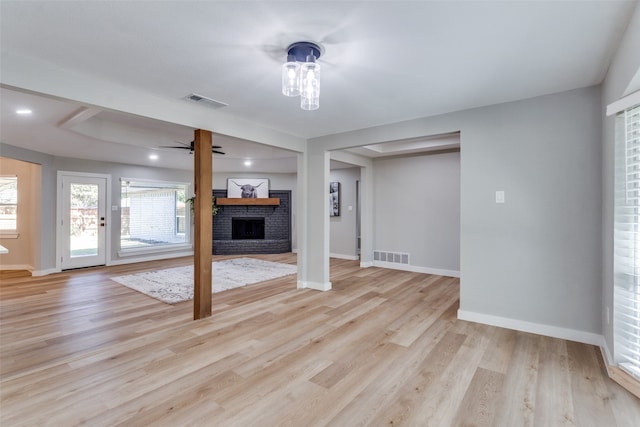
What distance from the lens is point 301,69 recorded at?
204cm

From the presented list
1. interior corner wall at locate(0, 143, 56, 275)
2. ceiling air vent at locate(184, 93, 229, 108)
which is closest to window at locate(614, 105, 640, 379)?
ceiling air vent at locate(184, 93, 229, 108)

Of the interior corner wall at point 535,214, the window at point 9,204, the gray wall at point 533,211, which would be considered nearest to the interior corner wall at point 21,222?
the window at point 9,204

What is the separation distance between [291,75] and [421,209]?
4.44 metres

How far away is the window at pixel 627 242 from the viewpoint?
2.07 meters

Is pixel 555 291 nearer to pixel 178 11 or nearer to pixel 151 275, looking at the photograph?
pixel 178 11

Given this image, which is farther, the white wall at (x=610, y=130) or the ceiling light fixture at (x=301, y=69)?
the ceiling light fixture at (x=301, y=69)

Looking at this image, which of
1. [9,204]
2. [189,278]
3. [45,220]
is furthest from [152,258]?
[9,204]

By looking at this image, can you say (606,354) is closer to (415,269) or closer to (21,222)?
(415,269)

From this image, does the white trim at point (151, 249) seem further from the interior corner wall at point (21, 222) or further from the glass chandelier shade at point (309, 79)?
the glass chandelier shade at point (309, 79)

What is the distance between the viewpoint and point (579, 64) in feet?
7.61

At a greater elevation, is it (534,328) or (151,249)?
(151,249)

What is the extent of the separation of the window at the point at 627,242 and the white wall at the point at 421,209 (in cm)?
321

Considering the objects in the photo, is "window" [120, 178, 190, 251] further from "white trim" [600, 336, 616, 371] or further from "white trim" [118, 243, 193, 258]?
"white trim" [600, 336, 616, 371]

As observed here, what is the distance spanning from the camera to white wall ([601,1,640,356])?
5.64ft
